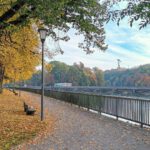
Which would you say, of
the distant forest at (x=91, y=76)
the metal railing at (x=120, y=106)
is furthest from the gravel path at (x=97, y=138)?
the distant forest at (x=91, y=76)

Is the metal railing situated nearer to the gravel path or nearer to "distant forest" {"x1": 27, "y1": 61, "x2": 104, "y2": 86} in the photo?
the gravel path

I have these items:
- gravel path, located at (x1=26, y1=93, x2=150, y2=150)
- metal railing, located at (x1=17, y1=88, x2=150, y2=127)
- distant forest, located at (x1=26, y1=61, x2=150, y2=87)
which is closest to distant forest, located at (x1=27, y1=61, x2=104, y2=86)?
distant forest, located at (x1=26, y1=61, x2=150, y2=87)

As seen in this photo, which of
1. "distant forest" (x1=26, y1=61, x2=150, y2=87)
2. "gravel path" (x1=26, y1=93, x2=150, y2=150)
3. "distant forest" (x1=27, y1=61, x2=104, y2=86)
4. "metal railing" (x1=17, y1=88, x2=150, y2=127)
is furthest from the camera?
"distant forest" (x1=27, y1=61, x2=104, y2=86)

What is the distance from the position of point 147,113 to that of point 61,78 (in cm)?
17322

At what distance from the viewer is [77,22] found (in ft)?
48.9

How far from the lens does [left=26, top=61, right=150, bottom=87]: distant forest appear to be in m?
158

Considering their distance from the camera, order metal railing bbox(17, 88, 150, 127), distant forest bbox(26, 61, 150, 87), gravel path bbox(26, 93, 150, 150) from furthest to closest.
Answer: distant forest bbox(26, 61, 150, 87) < metal railing bbox(17, 88, 150, 127) < gravel path bbox(26, 93, 150, 150)

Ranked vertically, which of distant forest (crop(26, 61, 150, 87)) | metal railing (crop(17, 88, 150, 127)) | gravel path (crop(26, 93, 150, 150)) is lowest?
gravel path (crop(26, 93, 150, 150))

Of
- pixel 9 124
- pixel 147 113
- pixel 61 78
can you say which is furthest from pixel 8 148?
pixel 61 78

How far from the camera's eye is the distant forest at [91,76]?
158375 millimetres

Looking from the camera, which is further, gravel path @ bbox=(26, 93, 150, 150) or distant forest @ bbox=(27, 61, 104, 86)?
distant forest @ bbox=(27, 61, 104, 86)

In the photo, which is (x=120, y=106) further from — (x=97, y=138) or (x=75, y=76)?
(x=75, y=76)

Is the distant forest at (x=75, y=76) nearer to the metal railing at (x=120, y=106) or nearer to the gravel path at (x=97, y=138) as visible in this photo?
the metal railing at (x=120, y=106)

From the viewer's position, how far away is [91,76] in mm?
180375
